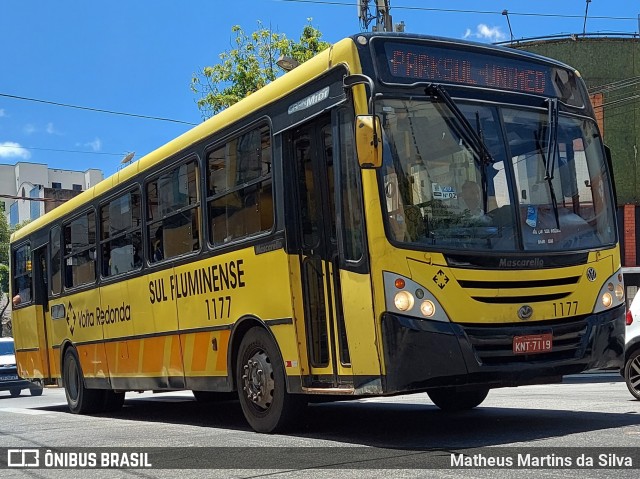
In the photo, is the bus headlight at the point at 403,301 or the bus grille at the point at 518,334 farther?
the bus grille at the point at 518,334

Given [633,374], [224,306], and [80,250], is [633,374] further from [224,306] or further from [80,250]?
[80,250]

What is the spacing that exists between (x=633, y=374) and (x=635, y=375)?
1.2 inches

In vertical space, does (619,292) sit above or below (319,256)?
below

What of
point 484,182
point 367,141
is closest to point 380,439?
point 484,182

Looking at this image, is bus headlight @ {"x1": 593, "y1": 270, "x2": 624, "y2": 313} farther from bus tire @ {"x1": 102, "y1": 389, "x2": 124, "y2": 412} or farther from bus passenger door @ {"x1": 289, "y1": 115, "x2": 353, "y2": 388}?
bus tire @ {"x1": 102, "y1": 389, "x2": 124, "y2": 412}

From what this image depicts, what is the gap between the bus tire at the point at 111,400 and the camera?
1466 centimetres

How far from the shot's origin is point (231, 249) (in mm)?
9414

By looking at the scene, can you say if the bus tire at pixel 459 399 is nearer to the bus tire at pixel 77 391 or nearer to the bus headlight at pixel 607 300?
the bus headlight at pixel 607 300

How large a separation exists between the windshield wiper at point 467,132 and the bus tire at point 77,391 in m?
8.67

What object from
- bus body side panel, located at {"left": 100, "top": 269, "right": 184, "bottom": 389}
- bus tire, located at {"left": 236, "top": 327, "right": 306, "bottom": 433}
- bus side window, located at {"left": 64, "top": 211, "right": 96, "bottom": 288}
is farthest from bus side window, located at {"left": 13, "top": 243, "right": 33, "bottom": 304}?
bus tire, located at {"left": 236, "top": 327, "right": 306, "bottom": 433}

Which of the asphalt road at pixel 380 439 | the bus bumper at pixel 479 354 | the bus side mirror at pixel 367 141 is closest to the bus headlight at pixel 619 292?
the bus bumper at pixel 479 354

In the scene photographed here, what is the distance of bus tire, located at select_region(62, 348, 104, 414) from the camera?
47.4ft

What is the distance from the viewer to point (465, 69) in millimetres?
8023

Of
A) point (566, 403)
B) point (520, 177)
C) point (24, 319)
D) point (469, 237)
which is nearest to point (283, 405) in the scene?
point (469, 237)
